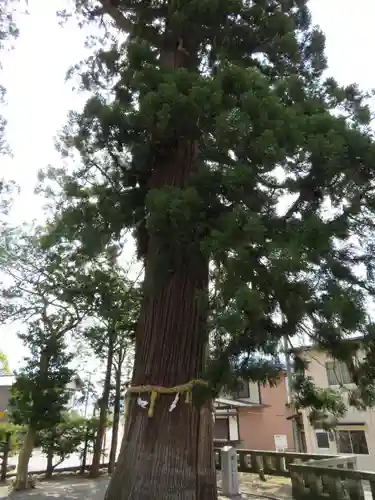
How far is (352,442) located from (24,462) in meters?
7.91

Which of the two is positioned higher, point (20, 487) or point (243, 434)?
point (243, 434)

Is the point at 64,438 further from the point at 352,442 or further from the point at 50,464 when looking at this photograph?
the point at 352,442

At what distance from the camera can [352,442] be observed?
9836 millimetres

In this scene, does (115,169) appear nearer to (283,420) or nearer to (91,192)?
(91,192)

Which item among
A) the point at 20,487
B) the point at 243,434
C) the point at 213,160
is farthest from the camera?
the point at 243,434

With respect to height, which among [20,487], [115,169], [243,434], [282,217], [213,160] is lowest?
[20,487]

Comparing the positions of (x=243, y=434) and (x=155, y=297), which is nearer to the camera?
(x=155, y=297)

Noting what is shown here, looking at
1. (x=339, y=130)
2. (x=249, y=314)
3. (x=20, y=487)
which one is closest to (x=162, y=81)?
(x=339, y=130)

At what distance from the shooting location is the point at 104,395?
7977 mm

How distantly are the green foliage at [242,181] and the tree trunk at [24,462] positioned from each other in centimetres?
443

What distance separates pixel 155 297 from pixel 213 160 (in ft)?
3.80

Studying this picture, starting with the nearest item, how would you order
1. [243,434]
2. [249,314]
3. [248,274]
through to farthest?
[249,314], [248,274], [243,434]

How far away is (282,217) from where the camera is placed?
2658 mm

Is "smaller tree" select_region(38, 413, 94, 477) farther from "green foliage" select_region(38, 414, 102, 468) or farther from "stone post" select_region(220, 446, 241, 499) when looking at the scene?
"stone post" select_region(220, 446, 241, 499)
